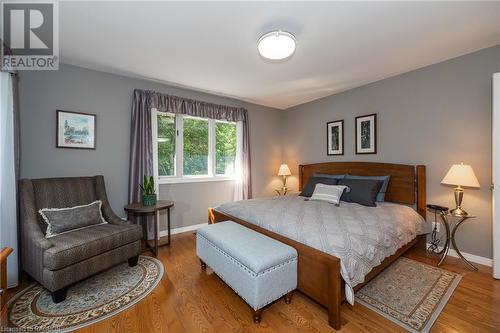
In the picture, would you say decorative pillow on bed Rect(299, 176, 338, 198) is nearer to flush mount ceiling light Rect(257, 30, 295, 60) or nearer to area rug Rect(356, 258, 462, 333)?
area rug Rect(356, 258, 462, 333)

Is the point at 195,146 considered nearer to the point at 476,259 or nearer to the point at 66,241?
the point at 66,241

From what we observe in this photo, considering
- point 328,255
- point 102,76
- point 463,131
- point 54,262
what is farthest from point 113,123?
point 463,131

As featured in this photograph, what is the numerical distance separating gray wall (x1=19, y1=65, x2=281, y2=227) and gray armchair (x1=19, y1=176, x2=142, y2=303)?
37 centimetres

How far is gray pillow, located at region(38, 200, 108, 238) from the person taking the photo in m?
Result: 2.16

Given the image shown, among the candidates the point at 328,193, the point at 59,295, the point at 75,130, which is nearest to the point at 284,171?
the point at 328,193

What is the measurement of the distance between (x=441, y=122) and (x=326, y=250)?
8.23ft

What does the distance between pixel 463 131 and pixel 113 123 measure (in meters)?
4.59

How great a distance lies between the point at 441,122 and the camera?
9.19 feet

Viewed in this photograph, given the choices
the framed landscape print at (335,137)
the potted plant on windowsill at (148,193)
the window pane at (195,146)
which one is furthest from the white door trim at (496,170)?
the potted plant on windowsill at (148,193)

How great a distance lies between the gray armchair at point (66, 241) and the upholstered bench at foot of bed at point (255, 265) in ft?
3.29

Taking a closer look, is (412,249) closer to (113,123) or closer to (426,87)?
(426,87)

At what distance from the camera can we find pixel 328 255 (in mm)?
1622

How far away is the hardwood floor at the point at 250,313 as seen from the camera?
1601 millimetres

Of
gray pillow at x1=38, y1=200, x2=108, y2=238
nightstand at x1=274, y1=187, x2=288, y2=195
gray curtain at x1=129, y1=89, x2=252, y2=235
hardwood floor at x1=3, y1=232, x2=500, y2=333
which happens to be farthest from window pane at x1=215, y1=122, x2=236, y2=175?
hardwood floor at x1=3, y1=232, x2=500, y2=333
